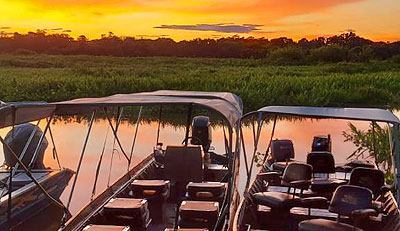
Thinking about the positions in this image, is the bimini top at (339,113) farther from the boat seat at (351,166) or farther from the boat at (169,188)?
the boat seat at (351,166)

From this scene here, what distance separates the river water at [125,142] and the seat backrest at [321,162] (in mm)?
2223

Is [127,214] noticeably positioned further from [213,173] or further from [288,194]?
[213,173]

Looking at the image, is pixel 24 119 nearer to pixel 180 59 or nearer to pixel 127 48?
pixel 180 59

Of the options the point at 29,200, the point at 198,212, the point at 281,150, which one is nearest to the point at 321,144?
the point at 281,150

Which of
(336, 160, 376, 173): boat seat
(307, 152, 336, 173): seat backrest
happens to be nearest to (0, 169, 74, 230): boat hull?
(307, 152, 336, 173): seat backrest

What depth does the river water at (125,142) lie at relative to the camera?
38.5ft

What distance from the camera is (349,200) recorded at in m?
5.59

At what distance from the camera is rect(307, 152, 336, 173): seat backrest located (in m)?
8.24

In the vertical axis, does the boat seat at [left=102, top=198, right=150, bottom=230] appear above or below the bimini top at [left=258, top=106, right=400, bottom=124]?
below

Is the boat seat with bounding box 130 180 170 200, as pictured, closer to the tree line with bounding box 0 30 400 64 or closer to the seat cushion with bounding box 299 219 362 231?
the seat cushion with bounding box 299 219 362 231

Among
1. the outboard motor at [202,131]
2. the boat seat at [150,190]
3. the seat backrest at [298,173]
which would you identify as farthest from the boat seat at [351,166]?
the boat seat at [150,190]

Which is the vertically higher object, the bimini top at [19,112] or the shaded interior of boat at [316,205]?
the bimini top at [19,112]

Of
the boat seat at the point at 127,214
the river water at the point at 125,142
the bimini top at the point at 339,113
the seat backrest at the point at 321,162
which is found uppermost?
the bimini top at the point at 339,113

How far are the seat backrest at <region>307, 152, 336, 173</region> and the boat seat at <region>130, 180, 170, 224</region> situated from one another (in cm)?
218
